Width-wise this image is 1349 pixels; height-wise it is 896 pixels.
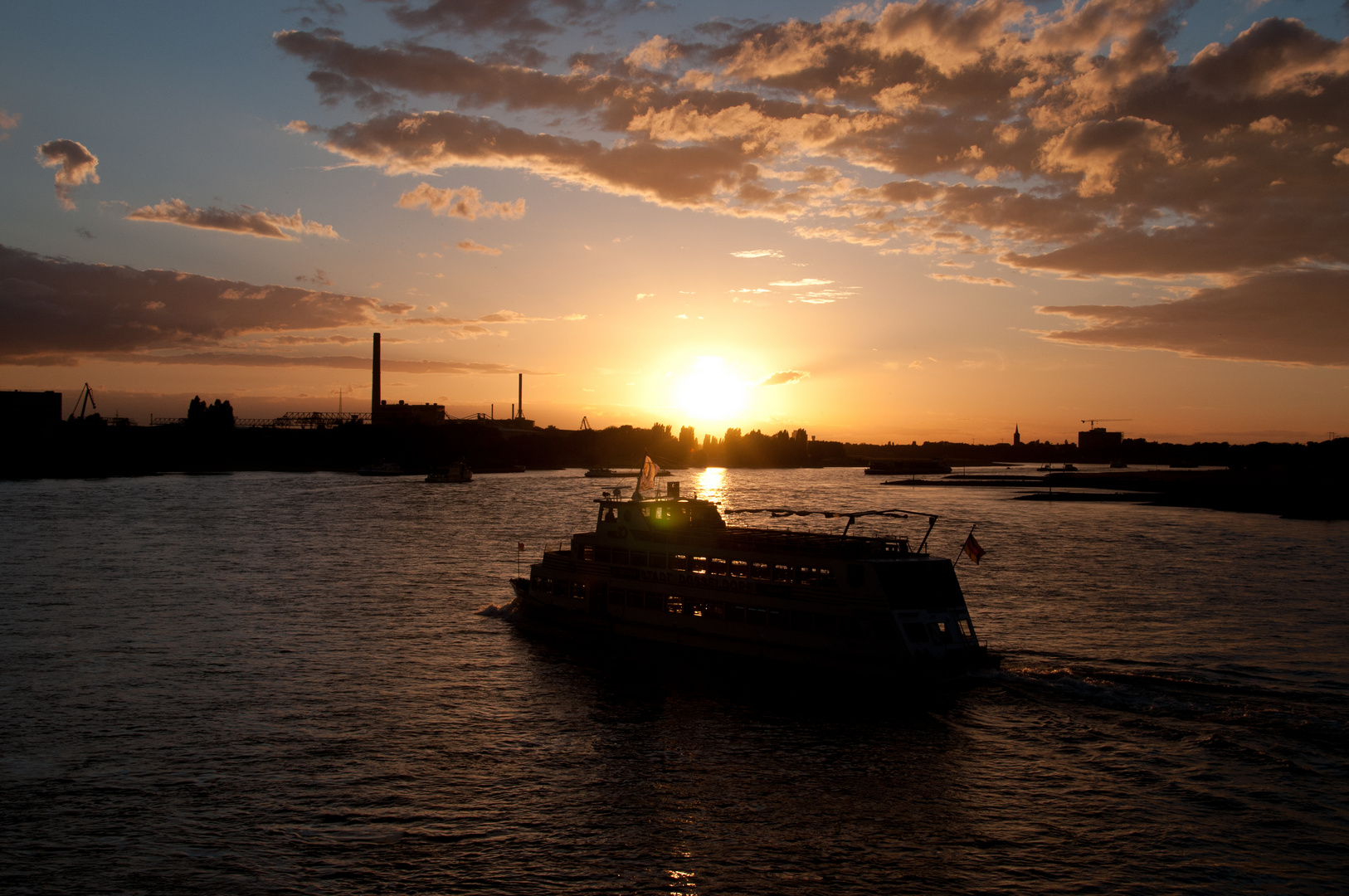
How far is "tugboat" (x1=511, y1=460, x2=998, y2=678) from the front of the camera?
107 feet

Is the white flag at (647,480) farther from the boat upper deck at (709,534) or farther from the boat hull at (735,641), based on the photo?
the boat hull at (735,641)

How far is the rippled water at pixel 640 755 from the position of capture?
786 inches

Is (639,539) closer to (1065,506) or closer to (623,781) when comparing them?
(623,781)

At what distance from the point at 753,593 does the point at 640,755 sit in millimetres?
11210

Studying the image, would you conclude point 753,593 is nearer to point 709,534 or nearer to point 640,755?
point 709,534

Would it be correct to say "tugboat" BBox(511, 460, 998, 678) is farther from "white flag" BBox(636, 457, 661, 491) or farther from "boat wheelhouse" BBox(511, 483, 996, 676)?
"white flag" BBox(636, 457, 661, 491)

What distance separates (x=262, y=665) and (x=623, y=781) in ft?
70.5

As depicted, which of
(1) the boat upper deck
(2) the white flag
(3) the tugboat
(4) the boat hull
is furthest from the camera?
(2) the white flag

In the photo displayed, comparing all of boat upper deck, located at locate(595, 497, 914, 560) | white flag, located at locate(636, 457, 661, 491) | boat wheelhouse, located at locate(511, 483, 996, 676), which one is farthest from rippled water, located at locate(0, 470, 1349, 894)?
white flag, located at locate(636, 457, 661, 491)

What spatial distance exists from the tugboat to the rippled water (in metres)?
1.68

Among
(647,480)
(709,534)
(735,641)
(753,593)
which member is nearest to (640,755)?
(735,641)

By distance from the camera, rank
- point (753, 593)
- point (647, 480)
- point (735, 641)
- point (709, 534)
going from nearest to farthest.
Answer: point (753, 593) → point (735, 641) → point (709, 534) → point (647, 480)

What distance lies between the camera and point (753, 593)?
36.5 m

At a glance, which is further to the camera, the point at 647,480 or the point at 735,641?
the point at 647,480
